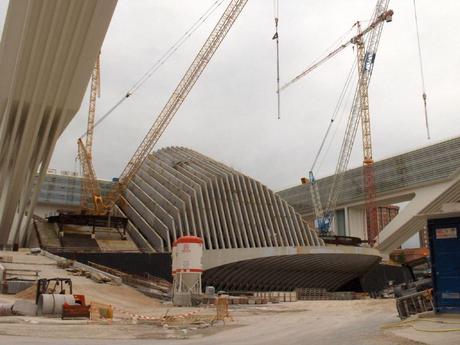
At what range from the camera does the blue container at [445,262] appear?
15.2m

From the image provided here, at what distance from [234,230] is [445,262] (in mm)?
54364

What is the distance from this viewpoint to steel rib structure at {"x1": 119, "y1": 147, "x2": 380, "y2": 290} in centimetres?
6153

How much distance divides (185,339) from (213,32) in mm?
63288

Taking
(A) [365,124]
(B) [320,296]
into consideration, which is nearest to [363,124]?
Answer: (A) [365,124]

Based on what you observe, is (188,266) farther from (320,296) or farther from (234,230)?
(234,230)

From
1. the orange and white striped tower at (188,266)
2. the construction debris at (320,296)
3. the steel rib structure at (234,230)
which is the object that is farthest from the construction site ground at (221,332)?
the steel rib structure at (234,230)

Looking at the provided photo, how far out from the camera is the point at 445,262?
607 inches

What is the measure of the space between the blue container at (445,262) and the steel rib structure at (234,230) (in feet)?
144

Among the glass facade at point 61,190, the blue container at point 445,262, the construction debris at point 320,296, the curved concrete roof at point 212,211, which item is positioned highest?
the glass facade at point 61,190

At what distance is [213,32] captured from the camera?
7425 centimetres

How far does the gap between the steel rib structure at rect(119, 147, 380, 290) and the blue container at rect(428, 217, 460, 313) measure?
4398 cm

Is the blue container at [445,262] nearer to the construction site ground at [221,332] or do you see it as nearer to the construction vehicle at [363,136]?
the construction site ground at [221,332]

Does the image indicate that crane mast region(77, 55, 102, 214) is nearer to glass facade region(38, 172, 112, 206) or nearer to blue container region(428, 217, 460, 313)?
glass facade region(38, 172, 112, 206)

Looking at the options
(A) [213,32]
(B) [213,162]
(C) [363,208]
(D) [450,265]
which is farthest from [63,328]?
(C) [363,208]
